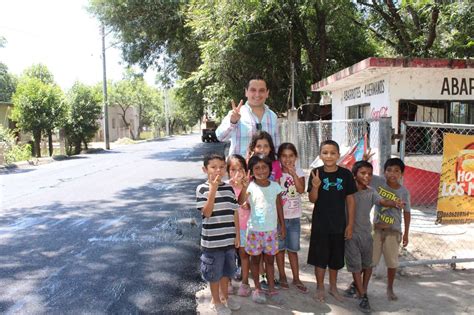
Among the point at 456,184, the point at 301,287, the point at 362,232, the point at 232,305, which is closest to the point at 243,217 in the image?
the point at 232,305

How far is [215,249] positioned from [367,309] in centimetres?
137

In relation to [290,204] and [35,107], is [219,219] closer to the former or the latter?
[290,204]

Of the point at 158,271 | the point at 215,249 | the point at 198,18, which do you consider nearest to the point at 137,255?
the point at 158,271

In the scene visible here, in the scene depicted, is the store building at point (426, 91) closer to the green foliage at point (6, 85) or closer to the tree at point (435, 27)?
the tree at point (435, 27)

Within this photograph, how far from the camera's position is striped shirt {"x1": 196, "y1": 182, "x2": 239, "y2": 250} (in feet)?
11.3

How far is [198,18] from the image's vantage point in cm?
1492

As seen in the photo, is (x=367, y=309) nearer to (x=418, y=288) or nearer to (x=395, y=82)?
(x=418, y=288)

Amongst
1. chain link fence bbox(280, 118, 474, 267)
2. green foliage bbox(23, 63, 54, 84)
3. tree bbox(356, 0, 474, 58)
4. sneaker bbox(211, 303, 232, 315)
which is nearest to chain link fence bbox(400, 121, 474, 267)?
chain link fence bbox(280, 118, 474, 267)

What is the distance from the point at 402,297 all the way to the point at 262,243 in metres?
1.38

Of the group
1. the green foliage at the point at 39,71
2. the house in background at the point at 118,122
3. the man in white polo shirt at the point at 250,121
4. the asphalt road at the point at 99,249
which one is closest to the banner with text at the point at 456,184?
the man in white polo shirt at the point at 250,121

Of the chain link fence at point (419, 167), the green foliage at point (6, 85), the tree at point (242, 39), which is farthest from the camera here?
the green foliage at point (6, 85)

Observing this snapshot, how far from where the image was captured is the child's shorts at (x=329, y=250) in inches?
146

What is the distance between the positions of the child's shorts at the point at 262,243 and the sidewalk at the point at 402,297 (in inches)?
17.8

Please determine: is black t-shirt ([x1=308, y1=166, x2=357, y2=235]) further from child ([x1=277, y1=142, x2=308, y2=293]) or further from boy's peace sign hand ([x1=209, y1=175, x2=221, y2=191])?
boy's peace sign hand ([x1=209, y1=175, x2=221, y2=191])
